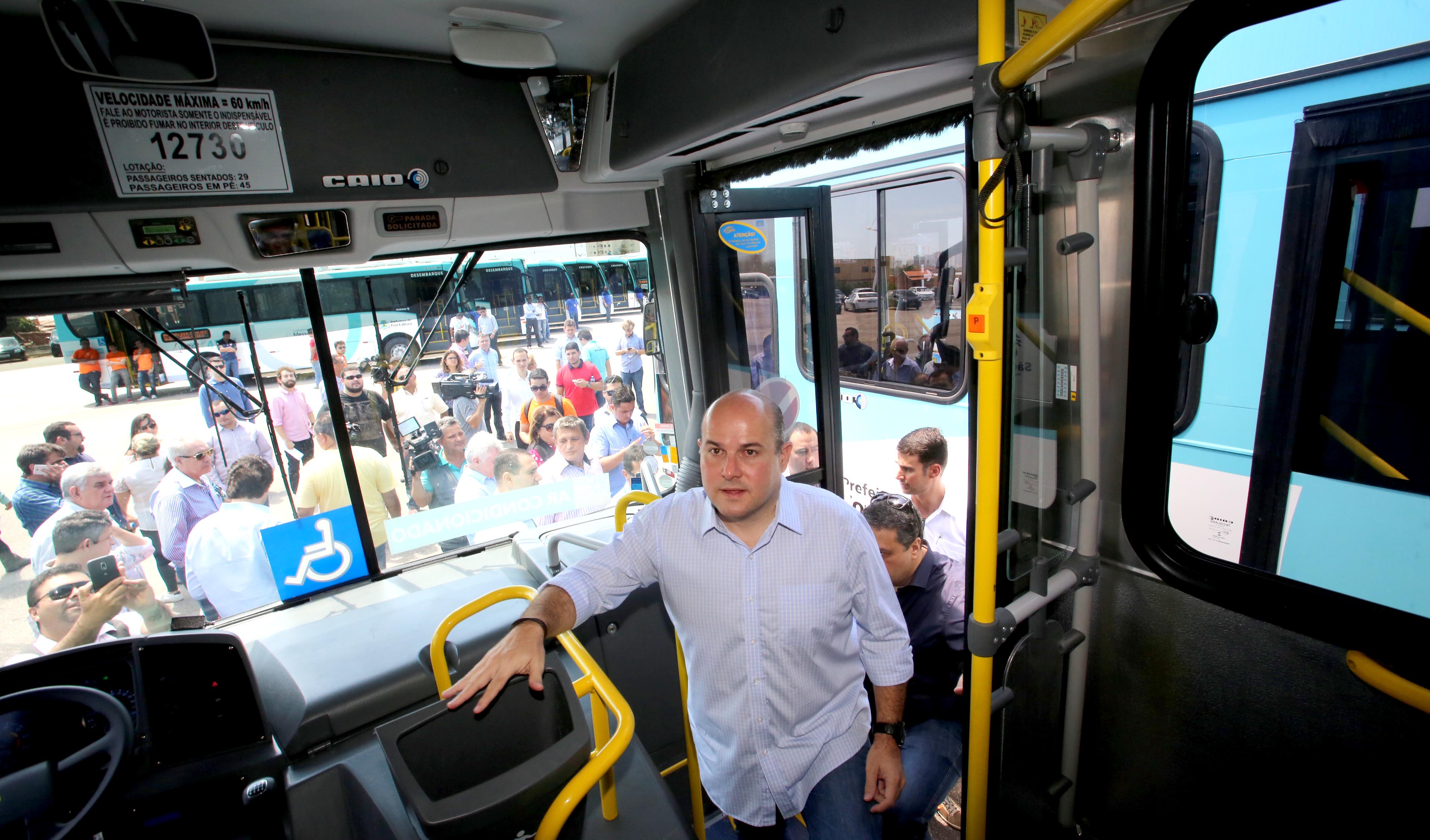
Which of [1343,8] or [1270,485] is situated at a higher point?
[1343,8]

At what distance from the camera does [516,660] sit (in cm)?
155

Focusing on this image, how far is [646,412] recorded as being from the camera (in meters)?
4.07

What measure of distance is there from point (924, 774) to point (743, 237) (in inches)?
102

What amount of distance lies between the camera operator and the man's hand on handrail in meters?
2.12

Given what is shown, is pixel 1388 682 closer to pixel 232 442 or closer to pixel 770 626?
pixel 770 626

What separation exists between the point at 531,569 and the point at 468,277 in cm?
152

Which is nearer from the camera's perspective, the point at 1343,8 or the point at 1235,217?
the point at 1343,8

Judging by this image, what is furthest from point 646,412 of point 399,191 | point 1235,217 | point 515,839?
point 1235,217

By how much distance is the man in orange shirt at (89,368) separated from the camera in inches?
107

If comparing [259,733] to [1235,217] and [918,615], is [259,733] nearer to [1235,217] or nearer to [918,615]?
[918,615]

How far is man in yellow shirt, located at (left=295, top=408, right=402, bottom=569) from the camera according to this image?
326cm

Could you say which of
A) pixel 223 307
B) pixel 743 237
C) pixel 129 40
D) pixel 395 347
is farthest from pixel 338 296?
pixel 743 237

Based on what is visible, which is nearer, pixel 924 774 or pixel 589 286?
pixel 924 774

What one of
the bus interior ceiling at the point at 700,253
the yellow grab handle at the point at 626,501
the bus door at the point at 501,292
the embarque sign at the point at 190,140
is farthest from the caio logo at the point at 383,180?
the yellow grab handle at the point at 626,501
